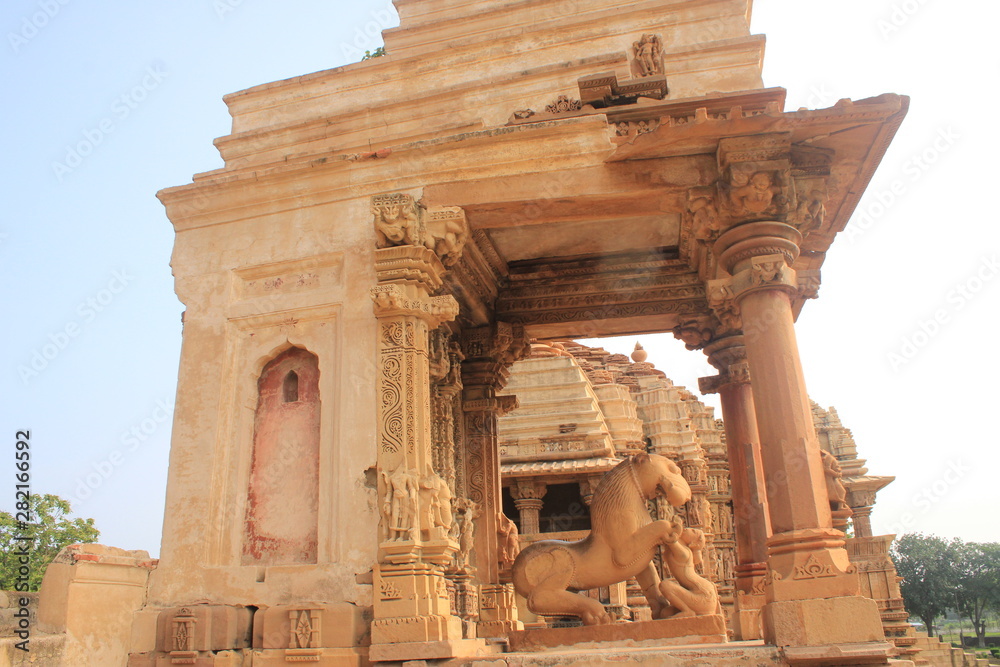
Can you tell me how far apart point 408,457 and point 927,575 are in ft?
215

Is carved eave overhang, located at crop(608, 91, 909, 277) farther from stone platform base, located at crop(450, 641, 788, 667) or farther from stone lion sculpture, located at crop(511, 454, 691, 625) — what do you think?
stone platform base, located at crop(450, 641, 788, 667)

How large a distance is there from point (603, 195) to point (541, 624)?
295 inches

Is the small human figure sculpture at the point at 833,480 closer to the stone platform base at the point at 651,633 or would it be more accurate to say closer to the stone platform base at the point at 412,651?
the stone platform base at the point at 651,633

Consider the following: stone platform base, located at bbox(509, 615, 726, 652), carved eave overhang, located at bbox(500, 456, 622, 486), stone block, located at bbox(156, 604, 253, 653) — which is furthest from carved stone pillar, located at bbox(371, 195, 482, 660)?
carved eave overhang, located at bbox(500, 456, 622, 486)

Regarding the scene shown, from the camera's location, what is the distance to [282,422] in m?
8.48

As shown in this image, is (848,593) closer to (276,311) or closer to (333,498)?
(333,498)

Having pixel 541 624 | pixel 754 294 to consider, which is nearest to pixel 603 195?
pixel 754 294

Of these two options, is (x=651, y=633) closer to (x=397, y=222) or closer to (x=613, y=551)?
(x=613, y=551)

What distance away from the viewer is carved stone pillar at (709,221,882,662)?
643cm

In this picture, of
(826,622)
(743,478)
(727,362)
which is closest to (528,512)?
(743,478)

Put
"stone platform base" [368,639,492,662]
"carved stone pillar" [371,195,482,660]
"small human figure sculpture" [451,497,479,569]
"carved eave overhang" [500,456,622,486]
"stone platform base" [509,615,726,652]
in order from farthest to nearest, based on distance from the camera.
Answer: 1. "carved eave overhang" [500,456,622,486]
2. "small human figure sculpture" [451,497,479,569]
3. "stone platform base" [509,615,726,652]
4. "carved stone pillar" [371,195,482,660]
5. "stone platform base" [368,639,492,662]

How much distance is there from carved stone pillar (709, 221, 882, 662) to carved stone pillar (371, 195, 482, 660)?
2768mm

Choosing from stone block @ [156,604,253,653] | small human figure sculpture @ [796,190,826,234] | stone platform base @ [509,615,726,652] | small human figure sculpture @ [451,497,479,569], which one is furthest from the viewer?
small human figure sculpture @ [451,497,479,569]

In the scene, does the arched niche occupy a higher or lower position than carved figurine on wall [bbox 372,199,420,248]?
lower
